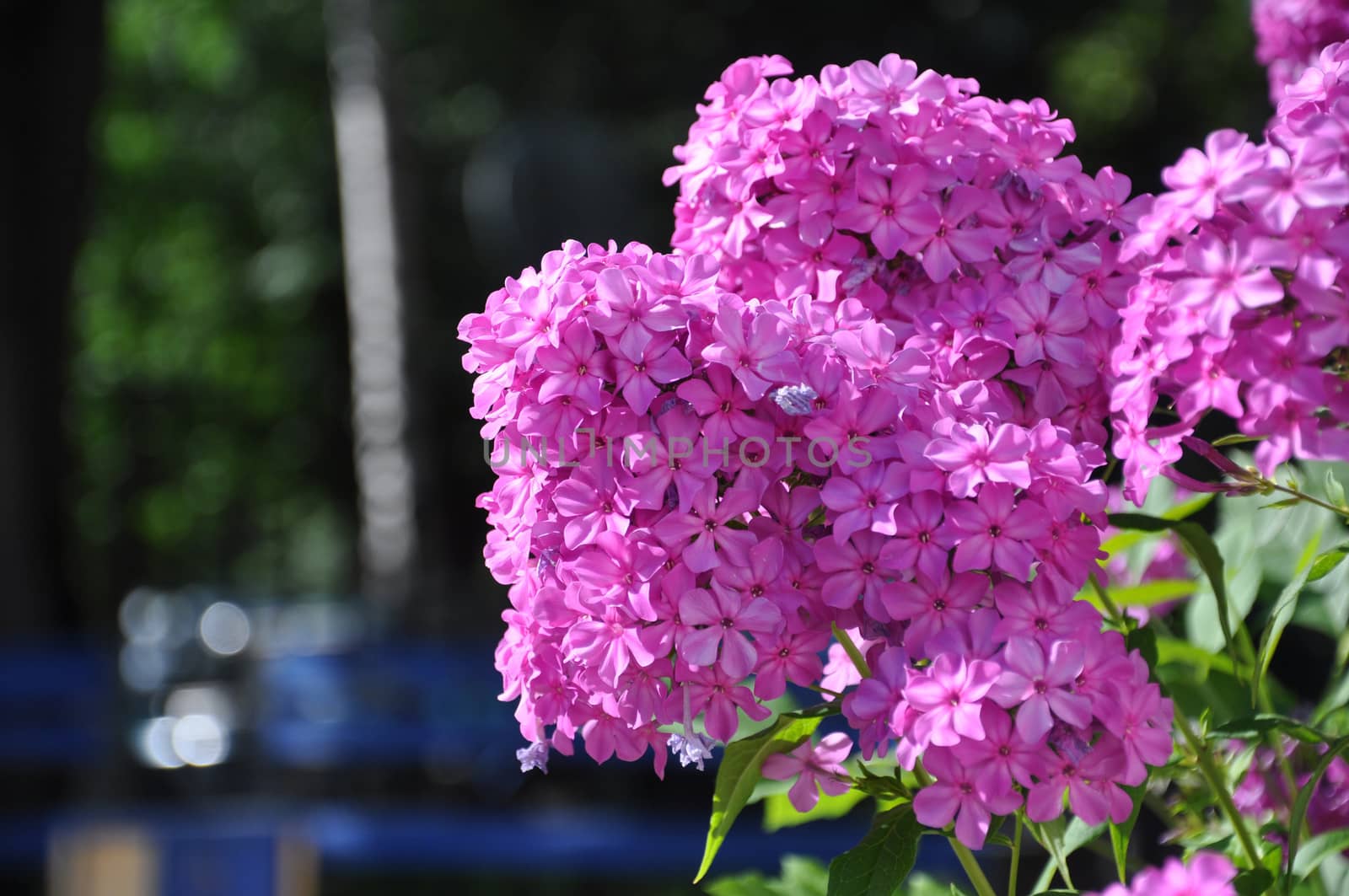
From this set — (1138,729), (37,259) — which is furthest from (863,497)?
(37,259)

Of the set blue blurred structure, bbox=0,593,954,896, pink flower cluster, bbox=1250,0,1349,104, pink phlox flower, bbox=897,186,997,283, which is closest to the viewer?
pink phlox flower, bbox=897,186,997,283

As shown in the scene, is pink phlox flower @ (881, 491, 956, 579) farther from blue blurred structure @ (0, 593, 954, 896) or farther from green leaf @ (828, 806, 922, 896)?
blue blurred structure @ (0, 593, 954, 896)

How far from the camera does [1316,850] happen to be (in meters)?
1.05

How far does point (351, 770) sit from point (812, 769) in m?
6.88

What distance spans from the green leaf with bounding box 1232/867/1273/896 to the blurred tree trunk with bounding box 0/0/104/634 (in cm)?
741

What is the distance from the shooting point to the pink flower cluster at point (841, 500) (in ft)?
2.92

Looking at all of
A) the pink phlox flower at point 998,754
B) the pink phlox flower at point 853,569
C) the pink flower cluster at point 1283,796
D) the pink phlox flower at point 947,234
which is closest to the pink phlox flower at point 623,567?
the pink phlox flower at point 853,569

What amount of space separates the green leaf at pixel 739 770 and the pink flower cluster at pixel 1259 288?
12.1 inches

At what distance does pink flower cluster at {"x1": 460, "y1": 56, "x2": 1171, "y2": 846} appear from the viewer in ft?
2.92

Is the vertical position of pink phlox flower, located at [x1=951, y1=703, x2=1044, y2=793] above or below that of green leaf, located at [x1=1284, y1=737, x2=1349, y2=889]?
above

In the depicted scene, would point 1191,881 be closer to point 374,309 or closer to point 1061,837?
point 1061,837

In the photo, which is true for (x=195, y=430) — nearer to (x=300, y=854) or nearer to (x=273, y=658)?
(x=273, y=658)

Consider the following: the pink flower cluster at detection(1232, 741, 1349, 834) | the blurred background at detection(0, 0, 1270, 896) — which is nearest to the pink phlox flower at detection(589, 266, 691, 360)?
the pink flower cluster at detection(1232, 741, 1349, 834)

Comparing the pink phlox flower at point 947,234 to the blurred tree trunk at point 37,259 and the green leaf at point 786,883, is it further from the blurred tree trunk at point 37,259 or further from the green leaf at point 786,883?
the blurred tree trunk at point 37,259
